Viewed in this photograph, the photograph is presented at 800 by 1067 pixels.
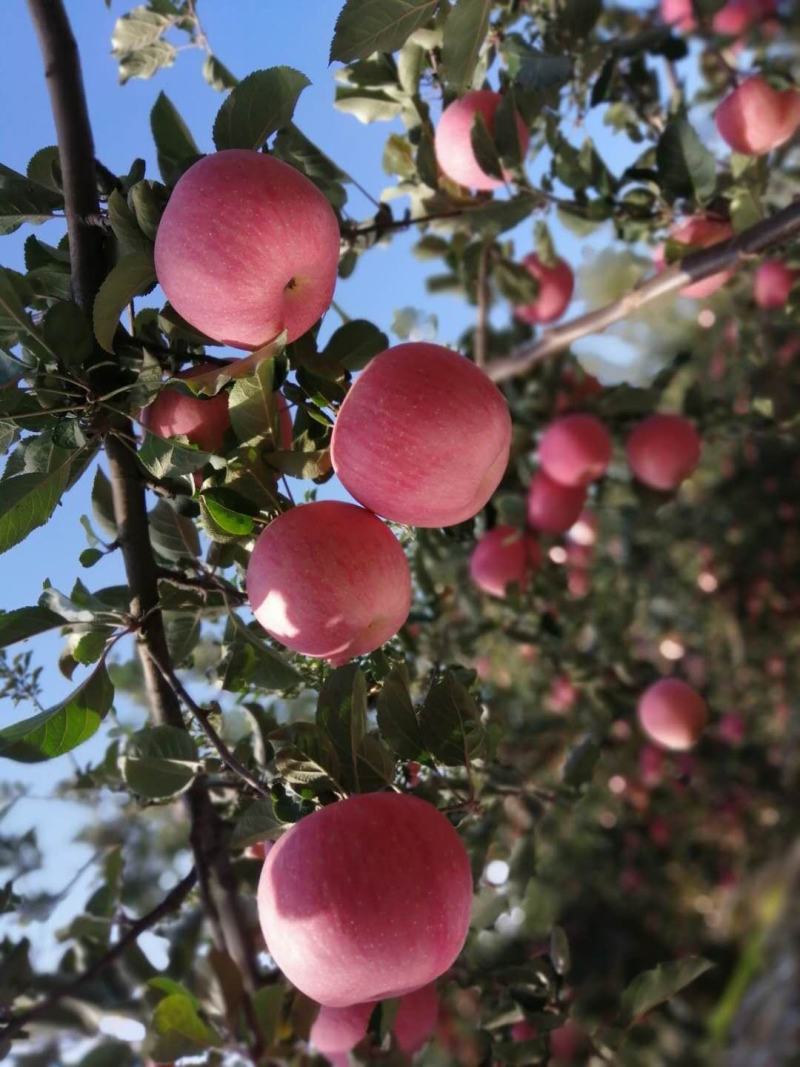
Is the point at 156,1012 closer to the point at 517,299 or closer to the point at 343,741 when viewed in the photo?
the point at 343,741

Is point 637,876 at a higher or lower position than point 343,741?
lower

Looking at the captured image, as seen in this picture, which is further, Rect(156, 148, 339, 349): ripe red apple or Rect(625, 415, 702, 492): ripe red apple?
Rect(625, 415, 702, 492): ripe red apple

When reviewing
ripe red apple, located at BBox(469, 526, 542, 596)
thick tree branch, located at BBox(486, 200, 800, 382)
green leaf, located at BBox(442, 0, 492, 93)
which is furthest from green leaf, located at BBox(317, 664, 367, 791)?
ripe red apple, located at BBox(469, 526, 542, 596)

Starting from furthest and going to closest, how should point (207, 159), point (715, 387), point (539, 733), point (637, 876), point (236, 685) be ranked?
point (637, 876) < point (715, 387) < point (539, 733) < point (236, 685) < point (207, 159)

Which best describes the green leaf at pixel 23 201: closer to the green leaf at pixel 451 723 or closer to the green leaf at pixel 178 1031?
the green leaf at pixel 451 723

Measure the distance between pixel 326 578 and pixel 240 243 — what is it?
228mm

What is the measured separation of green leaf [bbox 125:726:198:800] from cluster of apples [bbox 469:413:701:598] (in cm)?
87

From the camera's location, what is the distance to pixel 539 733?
155 centimetres

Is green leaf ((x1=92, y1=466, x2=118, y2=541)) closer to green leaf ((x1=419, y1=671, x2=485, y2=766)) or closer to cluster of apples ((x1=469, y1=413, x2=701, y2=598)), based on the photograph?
green leaf ((x1=419, y1=671, x2=485, y2=766))

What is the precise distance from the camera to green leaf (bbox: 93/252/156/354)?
21.3 inches

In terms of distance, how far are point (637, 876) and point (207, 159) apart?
2.71m

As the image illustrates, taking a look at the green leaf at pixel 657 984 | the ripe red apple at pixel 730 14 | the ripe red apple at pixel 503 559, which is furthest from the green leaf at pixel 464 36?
the ripe red apple at pixel 730 14

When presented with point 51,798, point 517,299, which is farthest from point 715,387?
point 51,798

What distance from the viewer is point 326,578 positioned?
0.57 metres
